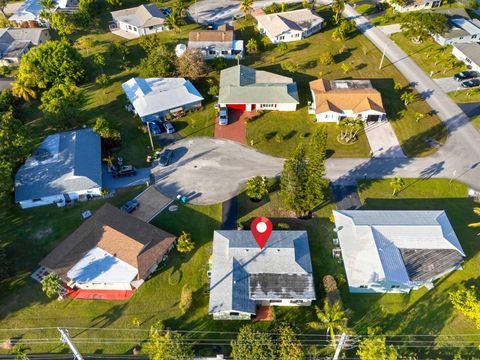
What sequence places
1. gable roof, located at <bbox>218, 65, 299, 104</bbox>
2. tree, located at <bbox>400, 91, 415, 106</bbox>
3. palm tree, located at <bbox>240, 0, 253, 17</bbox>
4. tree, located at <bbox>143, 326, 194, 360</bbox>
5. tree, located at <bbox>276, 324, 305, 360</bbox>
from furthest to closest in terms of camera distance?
palm tree, located at <bbox>240, 0, 253, 17</bbox> < gable roof, located at <bbox>218, 65, 299, 104</bbox> < tree, located at <bbox>400, 91, 415, 106</bbox> < tree, located at <bbox>276, 324, 305, 360</bbox> < tree, located at <bbox>143, 326, 194, 360</bbox>

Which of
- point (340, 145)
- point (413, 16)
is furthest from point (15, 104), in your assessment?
point (413, 16)

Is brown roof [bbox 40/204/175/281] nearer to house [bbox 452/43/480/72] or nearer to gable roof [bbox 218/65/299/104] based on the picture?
gable roof [bbox 218/65/299/104]

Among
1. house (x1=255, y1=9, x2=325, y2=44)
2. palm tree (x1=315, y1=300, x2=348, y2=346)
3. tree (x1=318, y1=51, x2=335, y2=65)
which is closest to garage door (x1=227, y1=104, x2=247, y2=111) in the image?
tree (x1=318, y1=51, x2=335, y2=65)

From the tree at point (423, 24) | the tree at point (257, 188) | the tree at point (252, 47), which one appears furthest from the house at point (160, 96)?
the tree at point (423, 24)

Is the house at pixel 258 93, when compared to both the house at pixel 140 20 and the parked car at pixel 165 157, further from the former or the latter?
the house at pixel 140 20

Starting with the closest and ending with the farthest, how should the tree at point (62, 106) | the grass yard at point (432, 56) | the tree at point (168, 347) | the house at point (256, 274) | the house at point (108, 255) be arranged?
the tree at point (168, 347)
the house at point (256, 274)
the house at point (108, 255)
the tree at point (62, 106)
the grass yard at point (432, 56)

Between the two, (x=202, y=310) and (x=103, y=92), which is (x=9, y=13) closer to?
(x=103, y=92)

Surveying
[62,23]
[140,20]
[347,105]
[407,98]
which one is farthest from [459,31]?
[62,23]
